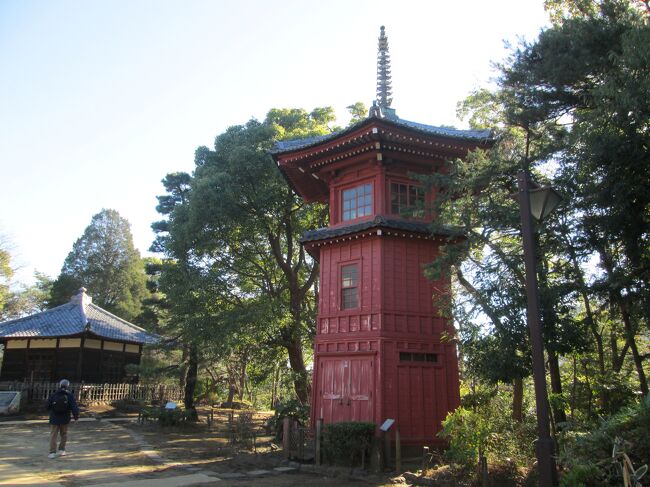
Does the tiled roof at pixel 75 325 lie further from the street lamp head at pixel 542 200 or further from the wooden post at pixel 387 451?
the street lamp head at pixel 542 200

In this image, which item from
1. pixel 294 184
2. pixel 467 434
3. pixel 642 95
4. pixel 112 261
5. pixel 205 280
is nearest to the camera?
pixel 642 95

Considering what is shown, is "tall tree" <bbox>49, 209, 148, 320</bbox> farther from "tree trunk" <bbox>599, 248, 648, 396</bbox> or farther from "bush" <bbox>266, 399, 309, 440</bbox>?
"tree trunk" <bbox>599, 248, 648, 396</bbox>

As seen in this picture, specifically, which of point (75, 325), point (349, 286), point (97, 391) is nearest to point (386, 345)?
point (349, 286)

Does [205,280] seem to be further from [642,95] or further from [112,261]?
[112,261]

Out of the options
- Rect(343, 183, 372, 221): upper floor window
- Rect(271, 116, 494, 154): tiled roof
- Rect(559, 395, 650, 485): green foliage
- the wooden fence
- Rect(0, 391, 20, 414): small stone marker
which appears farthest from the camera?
the wooden fence

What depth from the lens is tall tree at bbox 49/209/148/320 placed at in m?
44.4

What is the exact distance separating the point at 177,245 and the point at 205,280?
6.95ft

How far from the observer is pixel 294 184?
58.8 feet

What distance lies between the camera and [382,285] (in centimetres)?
1408

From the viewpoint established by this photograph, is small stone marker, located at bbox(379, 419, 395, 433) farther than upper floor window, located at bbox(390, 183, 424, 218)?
No

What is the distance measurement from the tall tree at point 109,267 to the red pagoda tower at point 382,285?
33.7m

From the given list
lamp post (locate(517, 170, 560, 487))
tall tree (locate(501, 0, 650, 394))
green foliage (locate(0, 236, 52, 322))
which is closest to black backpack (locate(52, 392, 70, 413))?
lamp post (locate(517, 170, 560, 487))

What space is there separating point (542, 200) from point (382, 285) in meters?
7.62

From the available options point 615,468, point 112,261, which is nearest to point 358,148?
point 615,468
